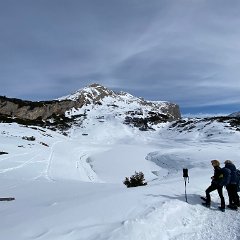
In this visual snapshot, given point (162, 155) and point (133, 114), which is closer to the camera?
point (162, 155)

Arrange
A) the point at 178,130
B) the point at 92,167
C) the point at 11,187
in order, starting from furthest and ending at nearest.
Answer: the point at 178,130 < the point at 92,167 < the point at 11,187

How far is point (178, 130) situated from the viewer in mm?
111938

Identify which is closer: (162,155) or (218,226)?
(218,226)

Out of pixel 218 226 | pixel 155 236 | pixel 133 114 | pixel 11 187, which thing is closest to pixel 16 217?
pixel 155 236

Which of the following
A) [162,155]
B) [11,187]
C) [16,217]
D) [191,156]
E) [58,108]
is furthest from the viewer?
[58,108]

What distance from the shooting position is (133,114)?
15825 centimetres

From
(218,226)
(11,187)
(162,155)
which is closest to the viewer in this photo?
(218,226)

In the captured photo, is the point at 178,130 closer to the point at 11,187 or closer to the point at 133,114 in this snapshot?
the point at 133,114

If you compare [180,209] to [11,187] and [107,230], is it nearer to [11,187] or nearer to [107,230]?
[107,230]

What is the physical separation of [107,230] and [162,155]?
1501 inches

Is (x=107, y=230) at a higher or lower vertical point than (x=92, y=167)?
higher

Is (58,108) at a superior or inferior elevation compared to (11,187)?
superior

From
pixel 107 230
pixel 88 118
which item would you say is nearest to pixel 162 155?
pixel 107 230

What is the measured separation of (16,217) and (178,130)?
340 feet
